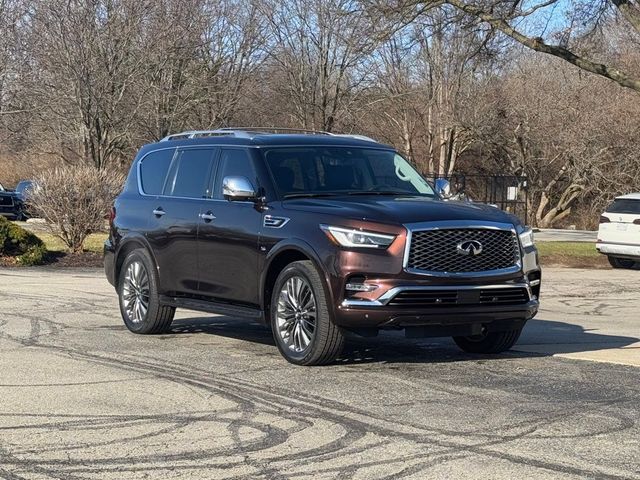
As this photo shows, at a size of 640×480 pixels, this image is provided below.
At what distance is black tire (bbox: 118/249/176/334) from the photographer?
33.8 feet

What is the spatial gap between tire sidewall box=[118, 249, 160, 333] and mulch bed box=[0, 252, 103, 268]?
9.72 meters

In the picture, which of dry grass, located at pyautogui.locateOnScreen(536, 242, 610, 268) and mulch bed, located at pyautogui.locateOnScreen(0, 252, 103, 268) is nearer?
mulch bed, located at pyautogui.locateOnScreen(0, 252, 103, 268)

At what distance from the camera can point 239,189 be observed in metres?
8.95

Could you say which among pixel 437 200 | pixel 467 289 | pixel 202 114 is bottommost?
pixel 467 289

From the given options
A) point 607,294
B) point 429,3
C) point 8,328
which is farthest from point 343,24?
point 8,328

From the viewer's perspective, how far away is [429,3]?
24.4 metres

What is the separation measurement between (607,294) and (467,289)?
30.3 ft

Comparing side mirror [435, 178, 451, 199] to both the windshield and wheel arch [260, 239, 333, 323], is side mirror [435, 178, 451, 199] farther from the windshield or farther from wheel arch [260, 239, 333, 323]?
wheel arch [260, 239, 333, 323]

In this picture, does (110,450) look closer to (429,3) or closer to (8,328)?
(8,328)

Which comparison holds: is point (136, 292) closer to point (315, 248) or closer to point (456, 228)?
point (315, 248)

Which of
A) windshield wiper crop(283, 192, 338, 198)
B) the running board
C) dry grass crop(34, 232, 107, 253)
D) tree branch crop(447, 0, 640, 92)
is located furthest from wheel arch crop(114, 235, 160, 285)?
tree branch crop(447, 0, 640, 92)

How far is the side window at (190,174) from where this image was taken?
392 inches

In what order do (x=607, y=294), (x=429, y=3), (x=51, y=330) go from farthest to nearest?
(x=429, y=3) → (x=607, y=294) → (x=51, y=330)

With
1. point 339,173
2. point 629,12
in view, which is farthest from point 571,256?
point 339,173
